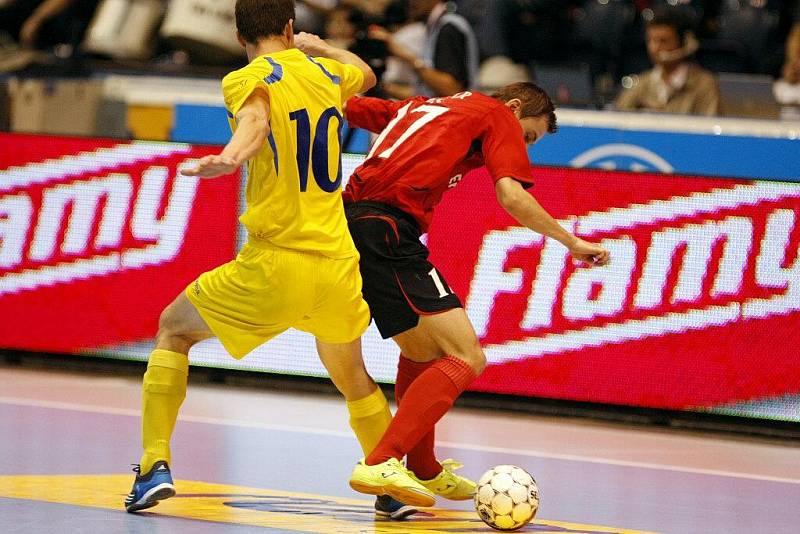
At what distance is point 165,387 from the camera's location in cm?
566

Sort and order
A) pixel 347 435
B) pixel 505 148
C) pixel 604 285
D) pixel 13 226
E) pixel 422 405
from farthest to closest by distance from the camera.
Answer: pixel 13 226, pixel 604 285, pixel 347 435, pixel 505 148, pixel 422 405

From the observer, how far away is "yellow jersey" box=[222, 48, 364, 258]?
5.42 meters

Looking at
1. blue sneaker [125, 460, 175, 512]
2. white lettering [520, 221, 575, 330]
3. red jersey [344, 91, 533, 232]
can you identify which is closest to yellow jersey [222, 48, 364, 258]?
red jersey [344, 91, 533, 232]

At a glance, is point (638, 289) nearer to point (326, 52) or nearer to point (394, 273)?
point (394, 273)

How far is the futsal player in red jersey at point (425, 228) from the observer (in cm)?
574

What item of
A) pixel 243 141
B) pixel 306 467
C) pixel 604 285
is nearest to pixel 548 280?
pixel 604 285

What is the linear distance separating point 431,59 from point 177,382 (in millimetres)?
5855

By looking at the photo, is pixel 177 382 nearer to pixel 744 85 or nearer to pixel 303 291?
pixel 303 291

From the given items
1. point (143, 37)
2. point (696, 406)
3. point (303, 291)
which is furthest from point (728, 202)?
point (143, 37)

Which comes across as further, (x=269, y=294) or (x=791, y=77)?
(x=791, y=77)

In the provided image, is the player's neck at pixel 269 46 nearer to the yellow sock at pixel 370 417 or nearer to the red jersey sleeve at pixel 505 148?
the red jersey sleeve at pixel 505 148

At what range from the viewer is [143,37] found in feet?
43.6

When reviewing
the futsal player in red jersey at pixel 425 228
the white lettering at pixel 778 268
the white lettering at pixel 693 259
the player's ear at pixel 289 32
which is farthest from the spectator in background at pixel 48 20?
the player's ear at pixel 289 32

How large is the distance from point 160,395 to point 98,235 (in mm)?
4363
